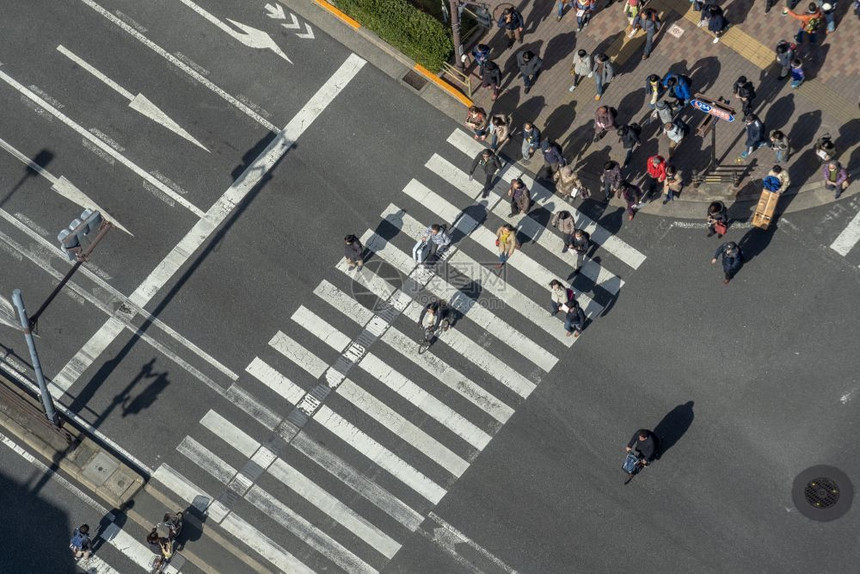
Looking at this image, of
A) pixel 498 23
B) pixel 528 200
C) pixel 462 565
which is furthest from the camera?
pixel 498 23

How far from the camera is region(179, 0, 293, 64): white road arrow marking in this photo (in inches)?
1695

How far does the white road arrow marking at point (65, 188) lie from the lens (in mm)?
41406

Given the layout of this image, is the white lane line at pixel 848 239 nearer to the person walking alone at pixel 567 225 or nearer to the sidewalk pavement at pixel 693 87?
the sidewalk pavement at pixel 693 87

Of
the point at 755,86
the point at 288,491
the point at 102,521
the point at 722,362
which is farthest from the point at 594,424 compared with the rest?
the point at 102,521

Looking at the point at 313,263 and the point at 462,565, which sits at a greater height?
the point at 313,263

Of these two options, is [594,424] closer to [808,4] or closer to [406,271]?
[406,271]

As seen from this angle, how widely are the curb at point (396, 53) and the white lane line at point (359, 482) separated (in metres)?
12.8

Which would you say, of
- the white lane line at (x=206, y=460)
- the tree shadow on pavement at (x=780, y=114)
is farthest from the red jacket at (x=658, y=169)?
A: the white lane line at (x=206, y=460)

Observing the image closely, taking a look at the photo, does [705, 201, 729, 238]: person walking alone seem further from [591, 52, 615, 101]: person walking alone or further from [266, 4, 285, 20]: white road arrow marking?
[266, 4, 285, 20]: white road arrow marking

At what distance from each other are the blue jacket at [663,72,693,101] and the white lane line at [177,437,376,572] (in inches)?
729

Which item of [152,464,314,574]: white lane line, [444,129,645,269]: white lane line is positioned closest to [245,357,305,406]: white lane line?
[152,464,314,574]: white lane line

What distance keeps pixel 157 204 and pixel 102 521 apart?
10.6 metres

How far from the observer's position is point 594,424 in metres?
39.0

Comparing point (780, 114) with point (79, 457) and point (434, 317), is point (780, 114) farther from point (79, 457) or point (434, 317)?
point (79, 457)
